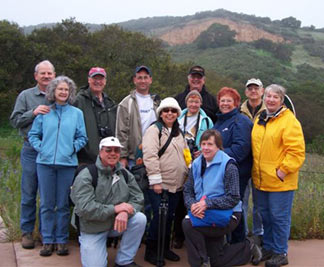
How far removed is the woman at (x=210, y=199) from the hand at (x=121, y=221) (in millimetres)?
605

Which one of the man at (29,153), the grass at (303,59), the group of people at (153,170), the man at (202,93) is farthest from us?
the grass at (303,59)

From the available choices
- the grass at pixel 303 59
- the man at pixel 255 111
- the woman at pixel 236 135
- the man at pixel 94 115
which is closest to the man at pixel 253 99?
the man at pixel 255 111

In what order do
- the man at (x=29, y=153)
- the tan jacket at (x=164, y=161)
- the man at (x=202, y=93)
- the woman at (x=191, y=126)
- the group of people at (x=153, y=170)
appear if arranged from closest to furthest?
the group of people at (x=153, y=170), the tan jacket at (x=164, y=161), the man at (x=29, y=153), the woman at (x=191, y=126), the man at (x=202, y=93)

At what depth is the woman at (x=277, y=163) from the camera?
450cm

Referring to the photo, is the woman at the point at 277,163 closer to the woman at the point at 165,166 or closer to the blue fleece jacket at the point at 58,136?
the woman at the point at 165,166

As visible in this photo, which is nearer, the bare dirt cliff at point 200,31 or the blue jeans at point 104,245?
the blue jeans at point 104,245

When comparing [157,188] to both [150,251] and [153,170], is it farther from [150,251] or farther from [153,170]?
[150,251]

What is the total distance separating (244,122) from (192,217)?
118cm

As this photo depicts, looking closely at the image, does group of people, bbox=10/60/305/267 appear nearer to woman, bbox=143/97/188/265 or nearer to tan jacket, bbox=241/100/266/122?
woman, bbox=143/97/188/265

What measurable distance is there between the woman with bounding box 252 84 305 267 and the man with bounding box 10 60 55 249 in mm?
2332

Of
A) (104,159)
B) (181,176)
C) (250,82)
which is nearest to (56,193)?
A: (104,159)


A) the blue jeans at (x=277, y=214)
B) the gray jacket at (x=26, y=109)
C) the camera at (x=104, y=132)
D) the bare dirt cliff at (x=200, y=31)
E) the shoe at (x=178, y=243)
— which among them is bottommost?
the shoe at (x=178, y=243)

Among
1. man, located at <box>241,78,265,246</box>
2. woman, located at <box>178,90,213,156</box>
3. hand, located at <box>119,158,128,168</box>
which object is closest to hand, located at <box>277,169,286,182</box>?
man, located at <box>241,78,265,246</box>

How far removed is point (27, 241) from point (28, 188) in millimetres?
573
